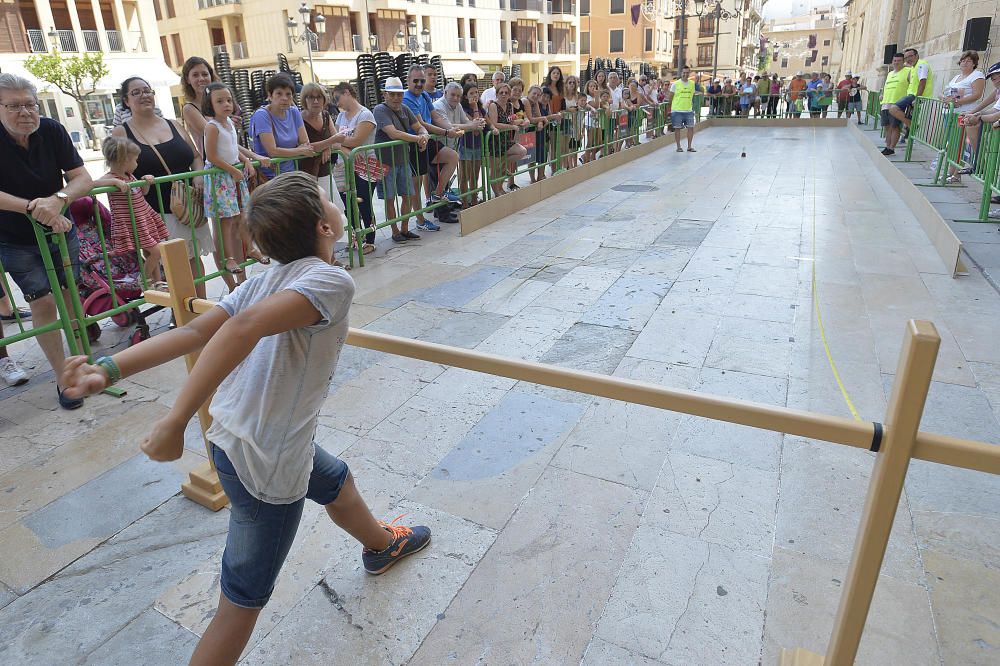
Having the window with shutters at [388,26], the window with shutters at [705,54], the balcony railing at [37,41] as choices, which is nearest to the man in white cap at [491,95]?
the balcony railing at [37,41]

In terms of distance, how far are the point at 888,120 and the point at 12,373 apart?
15394 millimetres

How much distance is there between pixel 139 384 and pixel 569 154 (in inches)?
362

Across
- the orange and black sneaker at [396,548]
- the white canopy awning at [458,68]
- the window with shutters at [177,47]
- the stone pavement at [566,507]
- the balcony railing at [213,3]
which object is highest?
the balcony railing at [213,3]

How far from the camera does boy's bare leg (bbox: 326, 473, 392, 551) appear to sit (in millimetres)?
2289

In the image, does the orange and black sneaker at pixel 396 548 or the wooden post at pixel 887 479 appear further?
the orange and black sneaker at pixel 396 548

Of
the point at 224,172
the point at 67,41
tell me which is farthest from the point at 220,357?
the point at 67,41

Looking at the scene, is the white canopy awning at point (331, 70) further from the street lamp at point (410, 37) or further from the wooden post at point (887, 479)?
the wooden post at point (887, 479)

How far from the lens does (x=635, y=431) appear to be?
3541 millimetres

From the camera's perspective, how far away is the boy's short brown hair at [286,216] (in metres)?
1.60

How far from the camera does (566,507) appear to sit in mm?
2936

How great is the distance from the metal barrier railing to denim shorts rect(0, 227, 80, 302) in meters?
3.26

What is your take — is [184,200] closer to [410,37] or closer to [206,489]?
[206,489]

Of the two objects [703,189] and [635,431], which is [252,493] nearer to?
[635,431]

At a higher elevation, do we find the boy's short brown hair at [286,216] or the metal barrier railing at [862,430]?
the boy's short brown hair at [286,216]
